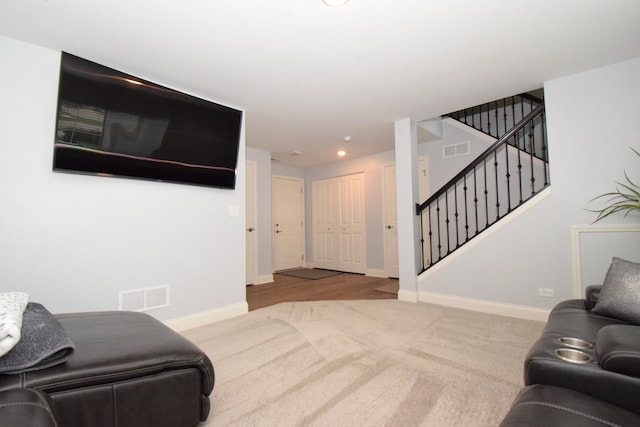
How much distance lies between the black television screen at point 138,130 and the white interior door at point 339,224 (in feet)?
10.3

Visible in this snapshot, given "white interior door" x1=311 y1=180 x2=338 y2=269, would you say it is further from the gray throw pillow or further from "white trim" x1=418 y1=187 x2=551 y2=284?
the gray throw pillow

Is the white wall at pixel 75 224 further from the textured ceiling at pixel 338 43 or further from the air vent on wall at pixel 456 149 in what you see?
the air vent on wall at pixel 456 149

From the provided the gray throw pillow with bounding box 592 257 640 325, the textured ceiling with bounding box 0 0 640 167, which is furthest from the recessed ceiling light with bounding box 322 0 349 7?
the gray throw pillow with bounding box 592 257 640 325

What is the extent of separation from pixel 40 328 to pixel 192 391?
2.20ft

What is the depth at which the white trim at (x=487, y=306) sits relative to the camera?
2908 mm

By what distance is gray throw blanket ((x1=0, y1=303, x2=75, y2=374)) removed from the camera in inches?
40.4

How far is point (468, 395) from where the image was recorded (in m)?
1.66

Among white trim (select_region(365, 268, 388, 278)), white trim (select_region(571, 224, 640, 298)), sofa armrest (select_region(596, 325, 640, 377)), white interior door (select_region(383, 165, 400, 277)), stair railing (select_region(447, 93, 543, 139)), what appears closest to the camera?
sofa armrest (select_region(596, 325, 640, 377))

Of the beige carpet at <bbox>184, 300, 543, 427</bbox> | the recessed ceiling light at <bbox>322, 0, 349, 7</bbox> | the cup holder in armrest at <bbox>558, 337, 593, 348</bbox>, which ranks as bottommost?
the beige carpet at <bbox>184, 300, 543, 427</bbox>

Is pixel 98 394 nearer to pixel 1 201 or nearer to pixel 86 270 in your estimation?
pixel 86 270

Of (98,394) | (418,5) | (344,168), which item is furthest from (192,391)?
(344,168)

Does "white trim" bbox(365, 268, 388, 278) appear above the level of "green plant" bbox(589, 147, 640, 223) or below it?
below

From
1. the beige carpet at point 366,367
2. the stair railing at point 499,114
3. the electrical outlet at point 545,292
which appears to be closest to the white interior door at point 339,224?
the stair railing at point 499,114

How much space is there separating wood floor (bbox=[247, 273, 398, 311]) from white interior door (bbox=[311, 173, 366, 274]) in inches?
21.6
